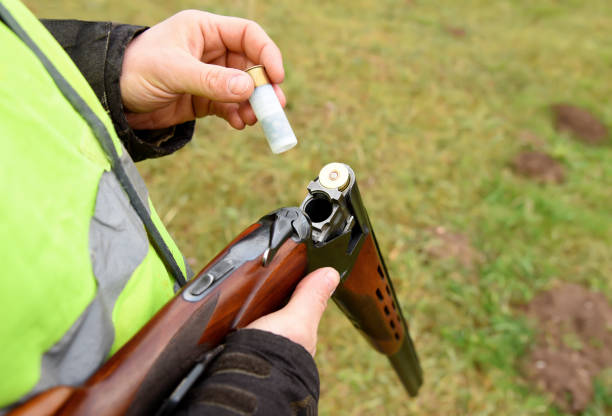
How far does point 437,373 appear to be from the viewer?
237 centimetres

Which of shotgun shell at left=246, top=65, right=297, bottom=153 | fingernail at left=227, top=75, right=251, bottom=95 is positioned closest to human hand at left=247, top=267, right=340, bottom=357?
shotgun shell at left=246, top=65, right=297, bottom=153

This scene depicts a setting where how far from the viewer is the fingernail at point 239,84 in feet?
3.61

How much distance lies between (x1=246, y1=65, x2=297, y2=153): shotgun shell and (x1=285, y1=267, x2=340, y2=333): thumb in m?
0.34

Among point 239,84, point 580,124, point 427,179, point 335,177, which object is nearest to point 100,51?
point 239,84

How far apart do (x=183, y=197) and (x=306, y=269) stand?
2.00 metres

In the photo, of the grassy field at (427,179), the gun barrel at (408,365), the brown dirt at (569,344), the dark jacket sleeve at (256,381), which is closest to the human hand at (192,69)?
the dark jacket sleeve at (256,381)

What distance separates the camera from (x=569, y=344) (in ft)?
8.14

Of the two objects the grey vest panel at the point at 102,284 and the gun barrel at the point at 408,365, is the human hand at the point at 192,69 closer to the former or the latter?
the grey vest panel at the point at 102,284

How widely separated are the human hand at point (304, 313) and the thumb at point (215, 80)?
51 cm

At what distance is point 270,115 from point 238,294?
0.51m

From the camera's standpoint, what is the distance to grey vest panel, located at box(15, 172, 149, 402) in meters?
0.67

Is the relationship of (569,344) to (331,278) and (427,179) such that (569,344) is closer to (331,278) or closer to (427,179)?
(427,179)

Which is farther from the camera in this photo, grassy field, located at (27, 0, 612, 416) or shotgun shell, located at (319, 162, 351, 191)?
grassy field, located at (27, 0, 612, 416)

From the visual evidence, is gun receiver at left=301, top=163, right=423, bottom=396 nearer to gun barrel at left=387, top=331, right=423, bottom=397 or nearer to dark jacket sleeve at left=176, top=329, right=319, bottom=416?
gun barrel at left=387, top=331, right=423, bottom=397
